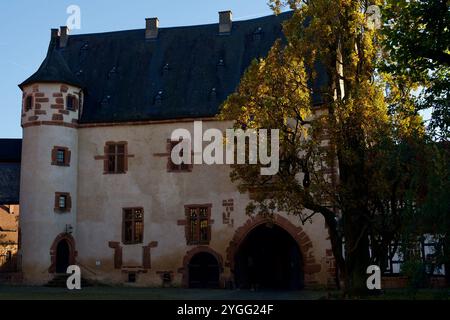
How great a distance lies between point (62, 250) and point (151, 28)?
1264 cm

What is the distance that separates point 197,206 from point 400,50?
13.3m

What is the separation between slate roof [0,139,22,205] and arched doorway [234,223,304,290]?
38.1ft

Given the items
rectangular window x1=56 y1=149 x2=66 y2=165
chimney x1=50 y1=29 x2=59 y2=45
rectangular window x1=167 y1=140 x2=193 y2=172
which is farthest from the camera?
chimney x1=50 y1=29 x2=59 y2=45

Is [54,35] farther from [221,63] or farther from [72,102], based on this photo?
[221,63]

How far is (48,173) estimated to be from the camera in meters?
28.0

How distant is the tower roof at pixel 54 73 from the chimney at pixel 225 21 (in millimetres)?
7775

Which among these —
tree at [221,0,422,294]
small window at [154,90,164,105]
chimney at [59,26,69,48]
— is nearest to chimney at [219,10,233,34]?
small window at [154,90,164,105]

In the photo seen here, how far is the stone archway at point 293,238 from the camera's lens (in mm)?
25219

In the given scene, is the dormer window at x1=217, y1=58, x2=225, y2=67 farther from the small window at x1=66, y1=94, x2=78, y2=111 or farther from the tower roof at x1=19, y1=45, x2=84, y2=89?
the small window at x1=66, y1=94, x2=78, y2=111

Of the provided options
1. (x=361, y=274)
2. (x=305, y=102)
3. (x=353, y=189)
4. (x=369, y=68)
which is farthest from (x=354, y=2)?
(x=361, y=274)

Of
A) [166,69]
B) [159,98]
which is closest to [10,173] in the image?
[159,98]

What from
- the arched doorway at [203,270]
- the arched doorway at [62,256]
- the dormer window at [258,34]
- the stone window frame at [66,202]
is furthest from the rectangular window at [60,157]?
the dormer window at [258,34]

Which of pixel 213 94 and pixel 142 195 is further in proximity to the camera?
pixel 213 94

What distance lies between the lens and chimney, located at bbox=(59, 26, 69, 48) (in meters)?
34.0
